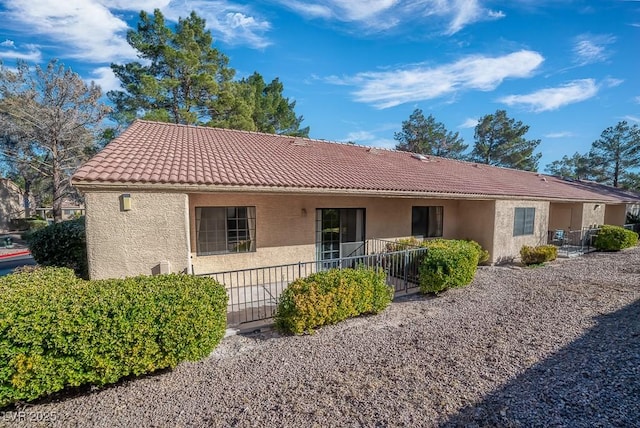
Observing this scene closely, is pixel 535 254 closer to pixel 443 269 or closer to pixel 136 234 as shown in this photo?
pixel 443 269

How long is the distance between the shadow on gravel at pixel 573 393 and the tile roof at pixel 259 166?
18.7 ft

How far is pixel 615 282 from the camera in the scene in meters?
9.41

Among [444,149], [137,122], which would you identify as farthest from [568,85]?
[444,149]

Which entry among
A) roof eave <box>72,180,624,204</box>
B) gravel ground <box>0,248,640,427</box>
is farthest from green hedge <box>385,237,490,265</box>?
gravel ground <box>0,248,640,427</box>

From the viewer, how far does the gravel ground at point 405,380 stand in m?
3.44

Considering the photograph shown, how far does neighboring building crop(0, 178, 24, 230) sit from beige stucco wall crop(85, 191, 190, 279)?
39258mm

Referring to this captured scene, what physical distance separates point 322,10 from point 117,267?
1001 centimetres

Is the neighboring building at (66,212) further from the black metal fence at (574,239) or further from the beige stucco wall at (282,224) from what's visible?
the black metal fence at (574,239)

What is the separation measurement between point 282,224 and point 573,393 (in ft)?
23.9

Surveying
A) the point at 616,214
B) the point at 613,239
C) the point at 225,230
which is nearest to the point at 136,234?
the point at 225,230

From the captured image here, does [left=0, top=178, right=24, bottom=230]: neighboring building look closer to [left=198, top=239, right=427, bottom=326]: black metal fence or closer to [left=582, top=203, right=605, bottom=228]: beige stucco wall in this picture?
[left=198, top=239, right=427, bottom=326]: black metal fence

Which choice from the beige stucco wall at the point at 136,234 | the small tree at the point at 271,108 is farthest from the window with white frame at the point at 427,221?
the small tree at the point at 271,108

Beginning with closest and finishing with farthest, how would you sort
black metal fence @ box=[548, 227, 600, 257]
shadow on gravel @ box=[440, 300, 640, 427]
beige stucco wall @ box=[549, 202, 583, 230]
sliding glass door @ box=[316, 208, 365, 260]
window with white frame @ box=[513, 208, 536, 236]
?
shadow on gravel @ box=[440, 300, 640, 427]
sliding glass door @ box=[316, 208, 365, 260]
window with white frame @ box=[513, 208, 536, 236]
black metal fence @ box=[548, 227, 600, 257]
beige stucco wall @ box=[549, 202, 583, 230]

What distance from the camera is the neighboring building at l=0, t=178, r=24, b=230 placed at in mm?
30734
